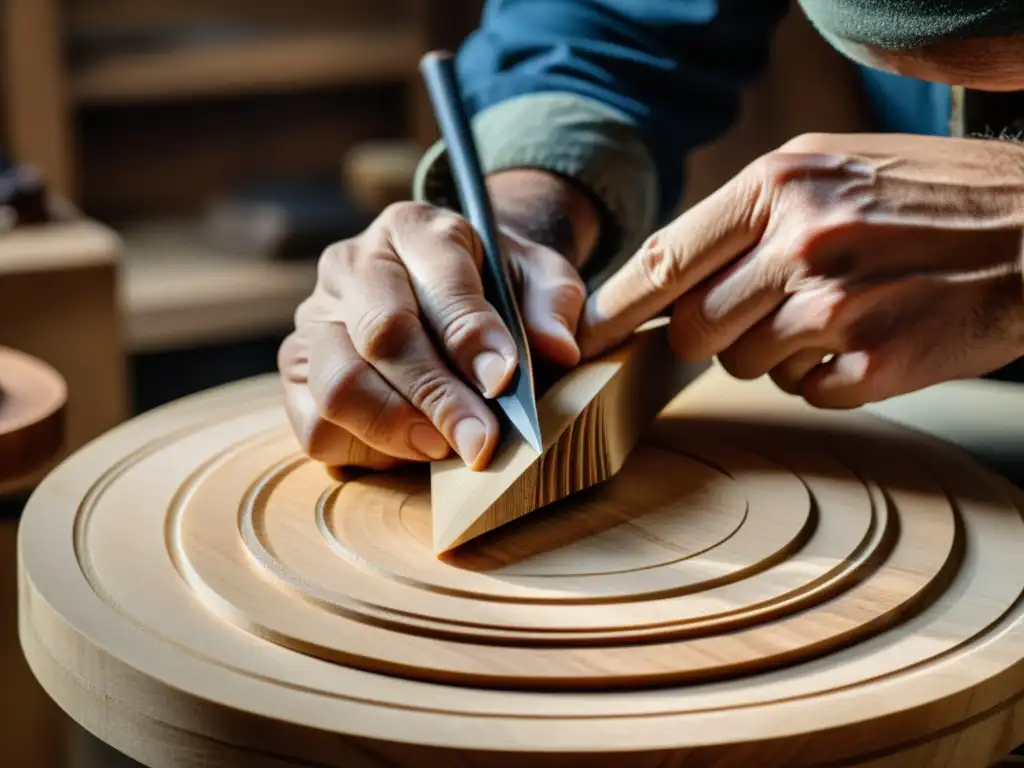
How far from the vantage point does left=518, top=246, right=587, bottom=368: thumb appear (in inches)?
33.0

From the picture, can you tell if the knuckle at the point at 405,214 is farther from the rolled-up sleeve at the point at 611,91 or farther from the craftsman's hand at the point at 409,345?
the rolled-up sleeve at the point at 611,91

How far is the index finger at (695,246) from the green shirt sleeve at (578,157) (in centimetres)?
26

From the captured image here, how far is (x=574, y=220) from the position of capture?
3.54ft

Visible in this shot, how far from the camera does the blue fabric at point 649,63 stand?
1.18m

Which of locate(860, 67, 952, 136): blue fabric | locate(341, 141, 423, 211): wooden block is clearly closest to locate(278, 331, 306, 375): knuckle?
locate(860, 67, 952, 136): blue fabric

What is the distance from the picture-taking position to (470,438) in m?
0.75

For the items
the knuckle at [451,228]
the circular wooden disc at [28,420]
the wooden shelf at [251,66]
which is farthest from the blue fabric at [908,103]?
the wooden shelf at [251,66]

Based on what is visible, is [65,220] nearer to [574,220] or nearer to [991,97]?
[574,220]

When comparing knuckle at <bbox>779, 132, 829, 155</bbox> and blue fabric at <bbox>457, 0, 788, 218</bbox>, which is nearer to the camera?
knuckle at <bbox>779, 132, 829, 155</bbox>

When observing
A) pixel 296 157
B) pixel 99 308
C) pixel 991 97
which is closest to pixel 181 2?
pixel 296 157

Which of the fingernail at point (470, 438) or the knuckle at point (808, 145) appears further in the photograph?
the knuckle at point (808, 145)

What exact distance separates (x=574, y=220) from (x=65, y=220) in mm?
1002

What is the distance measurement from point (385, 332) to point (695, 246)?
205mm

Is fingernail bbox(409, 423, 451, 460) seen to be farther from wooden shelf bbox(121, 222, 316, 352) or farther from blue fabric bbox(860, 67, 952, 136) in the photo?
wooden shelf bbox(121, 222, 316, 352)
